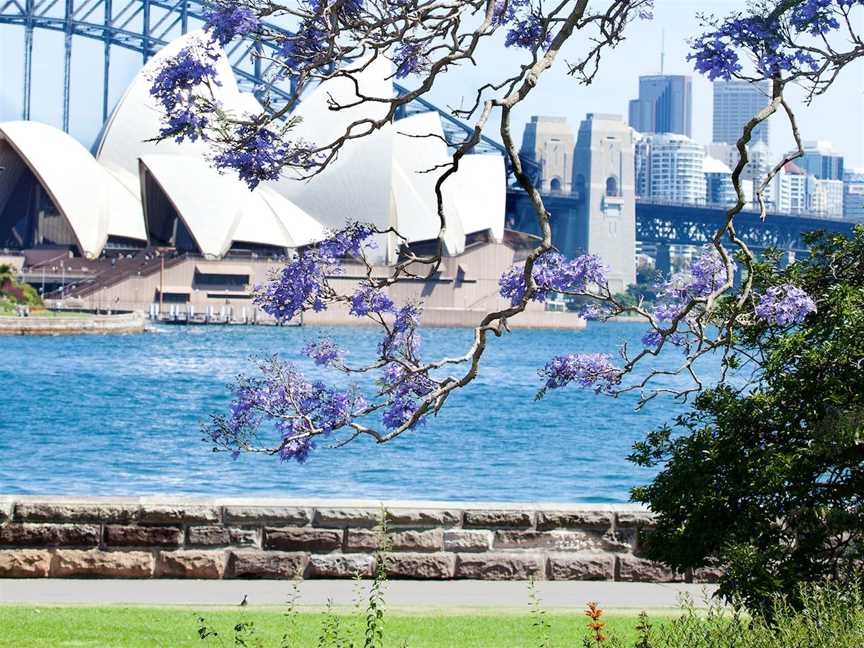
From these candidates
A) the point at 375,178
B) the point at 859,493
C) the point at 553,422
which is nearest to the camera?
the point at 859,493

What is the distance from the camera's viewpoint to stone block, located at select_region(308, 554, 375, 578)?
7.39m

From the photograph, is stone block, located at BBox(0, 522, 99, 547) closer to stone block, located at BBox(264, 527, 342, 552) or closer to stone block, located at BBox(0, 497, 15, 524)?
stone block, located at BBox(0, 497, 15, 524)

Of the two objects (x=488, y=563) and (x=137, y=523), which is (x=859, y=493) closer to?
(x=488, y=563)

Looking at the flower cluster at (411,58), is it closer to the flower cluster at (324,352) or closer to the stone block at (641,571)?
the flower cluster at (324,352)

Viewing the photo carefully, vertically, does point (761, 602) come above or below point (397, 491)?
above

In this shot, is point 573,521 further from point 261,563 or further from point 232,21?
point 232,21

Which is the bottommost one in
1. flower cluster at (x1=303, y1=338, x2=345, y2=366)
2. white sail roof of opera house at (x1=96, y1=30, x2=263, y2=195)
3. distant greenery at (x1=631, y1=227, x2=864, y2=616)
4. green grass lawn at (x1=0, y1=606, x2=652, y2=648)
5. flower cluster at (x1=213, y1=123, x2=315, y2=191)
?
green grass lawn at (x1=0, y1=606, x2=652, y2=648)

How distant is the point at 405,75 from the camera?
5457 mm

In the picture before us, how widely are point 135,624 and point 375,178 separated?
66428 mm

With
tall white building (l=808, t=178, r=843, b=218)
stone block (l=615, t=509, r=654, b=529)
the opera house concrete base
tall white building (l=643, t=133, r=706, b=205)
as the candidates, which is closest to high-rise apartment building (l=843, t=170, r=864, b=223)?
tall white building (l=808, t=178, r=843, b=218)

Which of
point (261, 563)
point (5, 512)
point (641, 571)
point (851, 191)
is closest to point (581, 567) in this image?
point (641, 571)

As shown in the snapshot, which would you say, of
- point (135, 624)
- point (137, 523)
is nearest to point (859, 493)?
point (135, 624)

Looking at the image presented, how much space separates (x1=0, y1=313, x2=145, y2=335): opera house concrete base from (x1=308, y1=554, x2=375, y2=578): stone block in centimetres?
5326

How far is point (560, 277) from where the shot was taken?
213 inches
